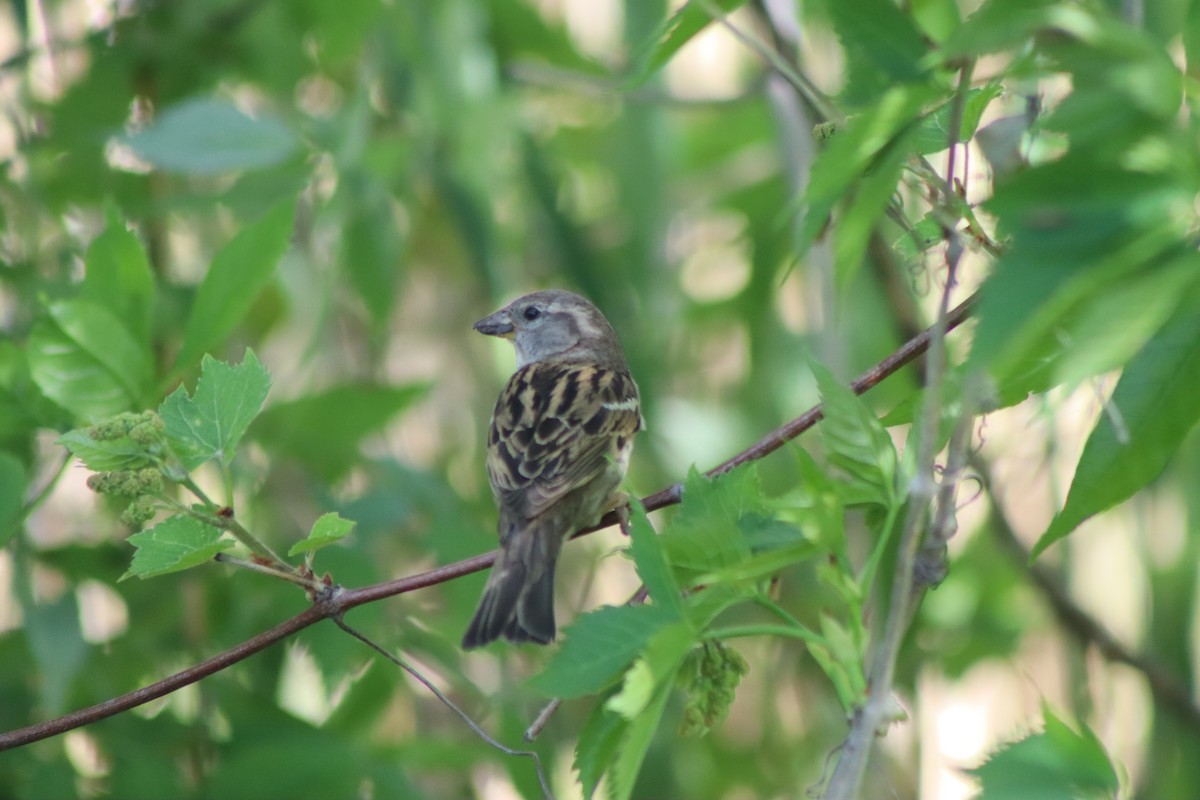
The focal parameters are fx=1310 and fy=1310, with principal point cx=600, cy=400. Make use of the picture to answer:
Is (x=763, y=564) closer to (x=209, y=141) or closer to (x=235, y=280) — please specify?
(x=235, y=280)

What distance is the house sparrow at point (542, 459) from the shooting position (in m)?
Answer: 2.60

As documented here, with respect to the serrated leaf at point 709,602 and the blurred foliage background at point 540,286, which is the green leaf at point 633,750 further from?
the blurred foliage background at point 540,286

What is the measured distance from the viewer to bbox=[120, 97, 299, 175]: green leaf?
320cm

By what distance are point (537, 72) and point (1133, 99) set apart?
297 centimetres

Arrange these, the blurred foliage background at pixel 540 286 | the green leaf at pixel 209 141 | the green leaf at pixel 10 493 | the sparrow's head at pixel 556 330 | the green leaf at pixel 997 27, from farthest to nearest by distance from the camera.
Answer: the sparrow's head at pixel 556 330 < the green leaf at pixel 209 141 < the green leaf at pixel 10 493 < the blurred foliage background at pixel 540 286 < the green leaf at pixel 997 27

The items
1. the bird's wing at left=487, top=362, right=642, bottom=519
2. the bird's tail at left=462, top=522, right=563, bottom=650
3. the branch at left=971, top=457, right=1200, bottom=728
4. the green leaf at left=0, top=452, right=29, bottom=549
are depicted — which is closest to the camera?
the green leaf at left=0, top=452, right=29, bottom=549

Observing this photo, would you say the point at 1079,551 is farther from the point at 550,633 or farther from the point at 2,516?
the point at 2,516

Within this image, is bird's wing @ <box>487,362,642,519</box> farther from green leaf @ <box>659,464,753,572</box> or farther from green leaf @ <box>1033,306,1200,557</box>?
green leaf @ <box>1033,306,1200,557</box>

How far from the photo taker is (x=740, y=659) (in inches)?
69.8

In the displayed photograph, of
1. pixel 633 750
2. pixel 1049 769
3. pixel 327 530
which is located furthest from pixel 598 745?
pixel 1049 769

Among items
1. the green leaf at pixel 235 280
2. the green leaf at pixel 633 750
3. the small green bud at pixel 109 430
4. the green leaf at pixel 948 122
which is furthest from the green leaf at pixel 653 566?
the green leaf at pixel 235 280

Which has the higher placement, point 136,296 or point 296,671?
point 136,296

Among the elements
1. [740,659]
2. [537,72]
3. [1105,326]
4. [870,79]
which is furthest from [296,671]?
[1105,326]

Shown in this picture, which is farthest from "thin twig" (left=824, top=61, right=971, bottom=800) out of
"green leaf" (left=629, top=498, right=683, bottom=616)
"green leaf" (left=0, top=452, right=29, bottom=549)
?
"green leaf" (left=0, top=452, right=29, bottom=549)
